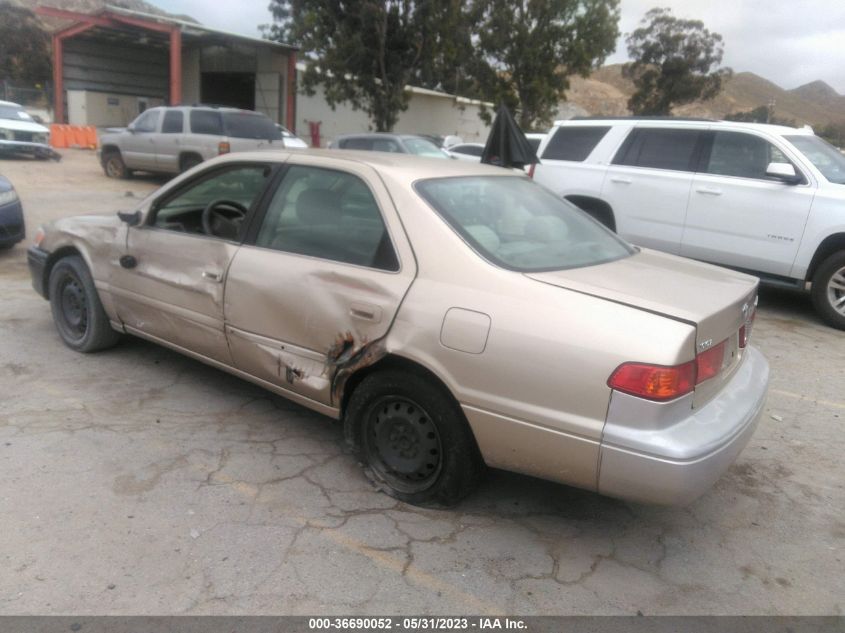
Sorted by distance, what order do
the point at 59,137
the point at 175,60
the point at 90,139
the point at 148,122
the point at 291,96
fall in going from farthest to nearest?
1. the point at 291,96
2. the point at 90,139
3. the point at 59,137
4. the point at 175,60
5. the point at 148,122

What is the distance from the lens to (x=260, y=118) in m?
14.9

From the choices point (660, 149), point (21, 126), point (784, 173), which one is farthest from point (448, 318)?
point (21, 126)

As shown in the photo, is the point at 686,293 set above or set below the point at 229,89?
below

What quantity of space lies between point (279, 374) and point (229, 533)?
89 cm

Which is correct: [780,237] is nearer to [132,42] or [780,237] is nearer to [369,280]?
[369,280]

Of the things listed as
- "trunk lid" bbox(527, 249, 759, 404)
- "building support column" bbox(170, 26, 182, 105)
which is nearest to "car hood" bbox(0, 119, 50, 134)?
"building support column" bbox(170, 26, 182, 105)

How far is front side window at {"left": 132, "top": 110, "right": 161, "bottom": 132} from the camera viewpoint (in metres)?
15.4

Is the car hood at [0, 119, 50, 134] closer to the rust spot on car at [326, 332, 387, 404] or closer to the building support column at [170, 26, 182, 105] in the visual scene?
the building support column at [170, 26, 182, 105]

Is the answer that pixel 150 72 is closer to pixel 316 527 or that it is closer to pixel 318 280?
pixel 318 280

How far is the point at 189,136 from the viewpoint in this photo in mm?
14570

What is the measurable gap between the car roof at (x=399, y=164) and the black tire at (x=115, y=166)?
45.1ft

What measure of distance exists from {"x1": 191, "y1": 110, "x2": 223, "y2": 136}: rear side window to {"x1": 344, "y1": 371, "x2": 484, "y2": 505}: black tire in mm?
12520

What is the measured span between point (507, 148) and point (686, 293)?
5.80 meters

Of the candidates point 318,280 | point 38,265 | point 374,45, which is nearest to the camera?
point 318,280
